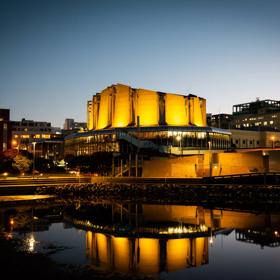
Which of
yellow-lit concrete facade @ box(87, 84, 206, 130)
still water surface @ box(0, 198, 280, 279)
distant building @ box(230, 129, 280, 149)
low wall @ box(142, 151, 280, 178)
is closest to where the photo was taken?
still water surface @ box(0, 198, 280, 279)

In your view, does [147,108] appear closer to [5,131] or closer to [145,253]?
[5,131]

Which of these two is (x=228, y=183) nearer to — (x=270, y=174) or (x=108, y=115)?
(x=270, y=174)

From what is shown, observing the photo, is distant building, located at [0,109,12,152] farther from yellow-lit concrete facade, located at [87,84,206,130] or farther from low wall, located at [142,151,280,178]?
low wall, located at [142,151,280,178]

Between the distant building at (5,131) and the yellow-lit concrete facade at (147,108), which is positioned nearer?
the distant building at (5,131)

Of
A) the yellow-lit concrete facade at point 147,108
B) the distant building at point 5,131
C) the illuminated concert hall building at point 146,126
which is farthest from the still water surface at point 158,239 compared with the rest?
the distant building at point 5,131

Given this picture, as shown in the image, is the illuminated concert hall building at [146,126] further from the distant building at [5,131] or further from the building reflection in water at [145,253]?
the building reflection in water at [145,253]

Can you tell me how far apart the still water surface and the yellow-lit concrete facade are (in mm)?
70015

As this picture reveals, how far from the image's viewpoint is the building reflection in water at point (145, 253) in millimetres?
20938

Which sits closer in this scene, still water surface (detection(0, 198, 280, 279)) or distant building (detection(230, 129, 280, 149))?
still water surface (detection(0, 198, 280, 279))

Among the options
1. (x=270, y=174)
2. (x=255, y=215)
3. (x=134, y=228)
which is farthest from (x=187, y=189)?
(x=134, y=228)

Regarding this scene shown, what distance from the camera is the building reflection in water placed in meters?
20.9

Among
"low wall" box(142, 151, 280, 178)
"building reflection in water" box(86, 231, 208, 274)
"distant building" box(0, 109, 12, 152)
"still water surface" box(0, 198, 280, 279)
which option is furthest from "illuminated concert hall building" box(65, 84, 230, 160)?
"building reflection in water" box(86, 231, 208, 274)

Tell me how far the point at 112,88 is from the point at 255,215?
89.1 meters

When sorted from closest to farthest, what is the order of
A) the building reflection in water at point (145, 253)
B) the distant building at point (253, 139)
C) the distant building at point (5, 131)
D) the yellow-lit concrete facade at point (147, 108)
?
the building reflection in water at point (145, 253) < the distant building at point (5, 131) < the yellow-lit concrete facade at point (147, 108) < the distant building at point (253, 139)
